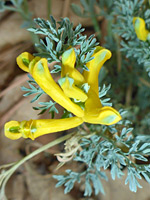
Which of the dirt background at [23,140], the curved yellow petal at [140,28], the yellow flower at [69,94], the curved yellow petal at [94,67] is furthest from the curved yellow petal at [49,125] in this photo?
the dirt background at [23,140]

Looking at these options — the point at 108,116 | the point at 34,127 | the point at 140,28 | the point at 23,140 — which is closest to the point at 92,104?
the point at 108,116

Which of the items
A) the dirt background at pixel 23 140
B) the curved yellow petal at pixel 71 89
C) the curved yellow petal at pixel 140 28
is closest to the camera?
the curved yellow petal at pixel 71 89

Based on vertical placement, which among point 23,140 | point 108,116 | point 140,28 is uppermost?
point 140,28

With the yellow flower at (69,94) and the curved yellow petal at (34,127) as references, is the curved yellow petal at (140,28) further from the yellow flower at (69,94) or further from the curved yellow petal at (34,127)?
the curved yellow petal at (34,127)

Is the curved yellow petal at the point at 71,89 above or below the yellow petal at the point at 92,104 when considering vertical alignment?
above

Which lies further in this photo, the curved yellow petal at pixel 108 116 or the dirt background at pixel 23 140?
the dirt background at pixel 23 140

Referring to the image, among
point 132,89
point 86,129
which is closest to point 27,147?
point 86,129

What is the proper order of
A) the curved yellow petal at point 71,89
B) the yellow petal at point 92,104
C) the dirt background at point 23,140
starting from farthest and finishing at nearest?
the dirt background at point 23,140 → the yellow petal at point 92,104 → the curved yellow petal at point 71,89

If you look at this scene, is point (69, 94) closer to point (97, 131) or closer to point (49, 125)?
point (49, 125)

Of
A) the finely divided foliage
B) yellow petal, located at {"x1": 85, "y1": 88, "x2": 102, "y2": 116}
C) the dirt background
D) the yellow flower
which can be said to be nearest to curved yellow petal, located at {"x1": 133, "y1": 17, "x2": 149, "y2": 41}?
the finely divided foliage
